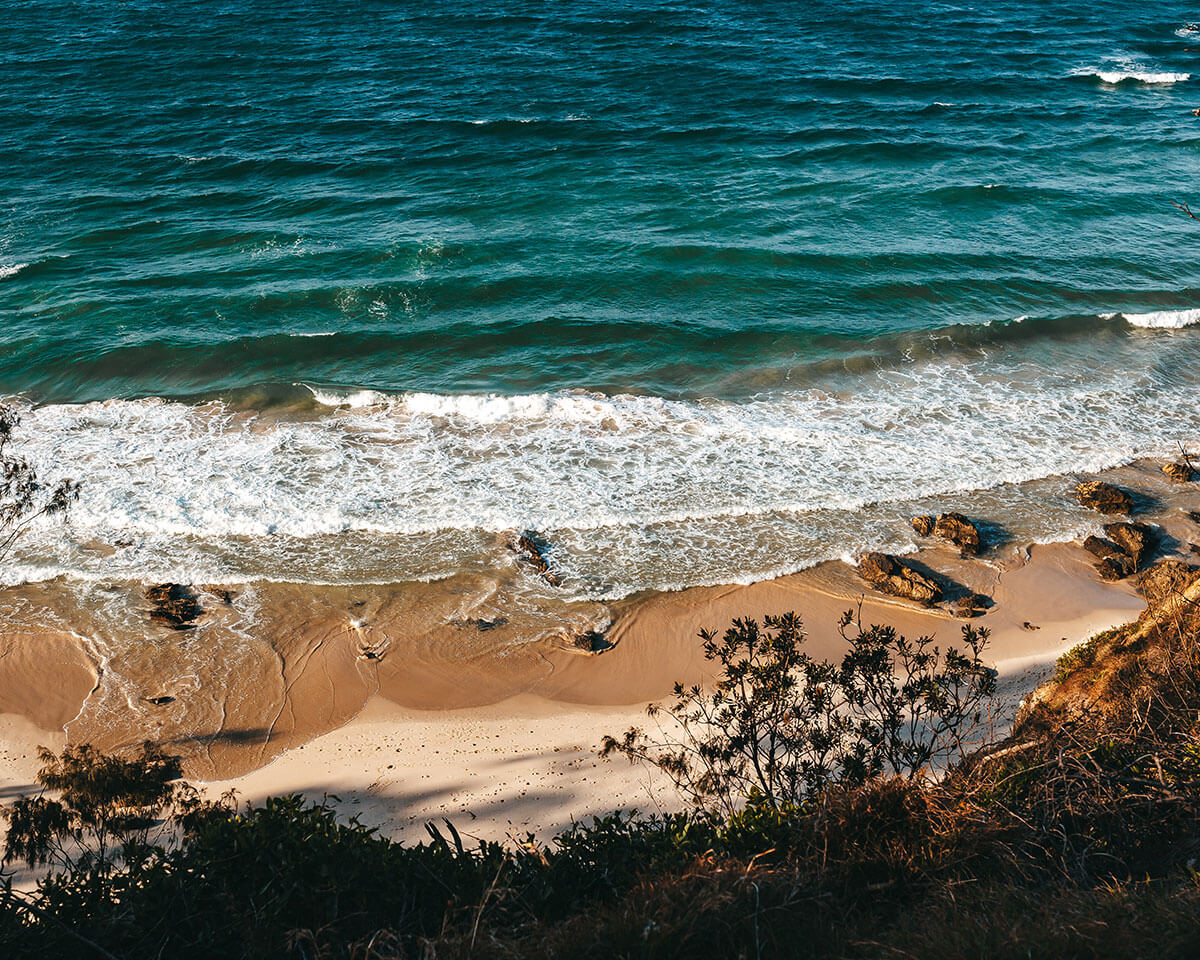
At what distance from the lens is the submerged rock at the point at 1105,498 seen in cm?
1558

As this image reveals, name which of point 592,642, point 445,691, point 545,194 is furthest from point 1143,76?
point 445,691

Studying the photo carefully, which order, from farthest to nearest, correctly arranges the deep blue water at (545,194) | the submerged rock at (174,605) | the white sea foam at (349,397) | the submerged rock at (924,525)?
1. the deep blue water at (545,194)
2. the white sea foam at (349,397)
3. the submerged rock at (924,525)
4. the submerged rock at (174,605)

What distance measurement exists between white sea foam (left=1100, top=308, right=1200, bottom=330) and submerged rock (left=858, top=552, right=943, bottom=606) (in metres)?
13.7

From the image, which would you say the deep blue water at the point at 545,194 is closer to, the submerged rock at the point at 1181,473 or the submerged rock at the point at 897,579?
the submerged rock at the point at 897,579

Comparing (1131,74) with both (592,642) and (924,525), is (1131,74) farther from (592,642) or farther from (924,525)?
(592,642)

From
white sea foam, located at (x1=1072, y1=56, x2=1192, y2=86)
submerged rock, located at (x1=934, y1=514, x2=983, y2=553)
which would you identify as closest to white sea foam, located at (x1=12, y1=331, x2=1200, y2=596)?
submerged rock, located at (x1=934, y1=514, x2=983, y2=553)

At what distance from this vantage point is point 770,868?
6.87 m

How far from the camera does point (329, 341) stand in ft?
72.6

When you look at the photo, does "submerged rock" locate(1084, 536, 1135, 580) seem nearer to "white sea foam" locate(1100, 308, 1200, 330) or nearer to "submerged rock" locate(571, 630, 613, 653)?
"submerged rock" locate(571, 630, 613, 653)

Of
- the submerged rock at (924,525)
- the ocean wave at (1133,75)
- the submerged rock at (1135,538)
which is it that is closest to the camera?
the submerged rock at (1135,538)

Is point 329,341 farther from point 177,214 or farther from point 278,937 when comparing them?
point 278,937

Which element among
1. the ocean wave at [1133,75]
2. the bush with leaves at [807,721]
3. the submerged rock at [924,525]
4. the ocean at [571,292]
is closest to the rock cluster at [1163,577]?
the ocean at [571,292]

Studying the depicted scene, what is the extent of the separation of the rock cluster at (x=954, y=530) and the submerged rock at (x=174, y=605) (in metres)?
11.8

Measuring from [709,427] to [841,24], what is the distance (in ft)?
→ 122
